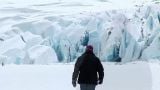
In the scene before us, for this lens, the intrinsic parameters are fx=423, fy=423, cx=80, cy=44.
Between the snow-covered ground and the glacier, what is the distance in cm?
43

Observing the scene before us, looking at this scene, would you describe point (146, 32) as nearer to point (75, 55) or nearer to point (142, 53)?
point (142, 53)

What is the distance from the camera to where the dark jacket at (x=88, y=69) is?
4410 millimetres

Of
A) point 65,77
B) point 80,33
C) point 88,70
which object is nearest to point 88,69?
point 88,70

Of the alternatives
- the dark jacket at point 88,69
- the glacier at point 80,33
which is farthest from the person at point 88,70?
the glacier at point 80,33

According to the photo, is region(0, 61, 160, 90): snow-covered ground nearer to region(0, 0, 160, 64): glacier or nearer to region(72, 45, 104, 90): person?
region(0, 0, 160, 64): glacier

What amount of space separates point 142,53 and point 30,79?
3.25 meters

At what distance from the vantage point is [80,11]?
37.3 ft

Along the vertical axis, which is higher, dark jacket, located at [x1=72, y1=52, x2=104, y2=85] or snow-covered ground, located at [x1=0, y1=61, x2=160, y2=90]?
dark jacket, located at [x1=72, y1=52, x2=104, y2=85]

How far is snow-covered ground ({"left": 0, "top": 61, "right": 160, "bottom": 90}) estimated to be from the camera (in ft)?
24.2

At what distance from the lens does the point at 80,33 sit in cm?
1083

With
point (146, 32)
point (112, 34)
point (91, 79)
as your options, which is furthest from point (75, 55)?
point (91, 79)

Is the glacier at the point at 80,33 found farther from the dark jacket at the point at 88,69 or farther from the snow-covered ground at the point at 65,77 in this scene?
the dark jacket at the point at 88,69

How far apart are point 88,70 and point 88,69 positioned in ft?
0.03

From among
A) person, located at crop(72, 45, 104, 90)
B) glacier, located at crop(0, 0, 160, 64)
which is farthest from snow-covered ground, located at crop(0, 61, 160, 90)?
person, located at crop(72, 45, 104, 90)
